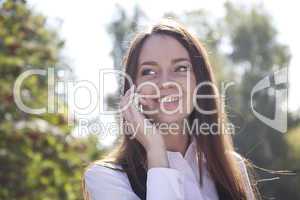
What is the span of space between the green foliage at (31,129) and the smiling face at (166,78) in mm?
1891

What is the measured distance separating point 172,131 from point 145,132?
0.18m

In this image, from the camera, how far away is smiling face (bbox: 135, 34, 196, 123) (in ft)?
6.87

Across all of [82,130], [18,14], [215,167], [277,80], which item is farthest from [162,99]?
[277,80]

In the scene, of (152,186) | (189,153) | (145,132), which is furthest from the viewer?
(189,153)

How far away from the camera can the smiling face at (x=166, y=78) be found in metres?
2.09

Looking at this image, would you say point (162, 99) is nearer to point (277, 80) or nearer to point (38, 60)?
point (38, 60)

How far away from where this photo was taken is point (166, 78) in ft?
6.86

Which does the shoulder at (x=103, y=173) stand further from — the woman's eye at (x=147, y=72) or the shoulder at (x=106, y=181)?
the woman's eye at (x=147, y=72)

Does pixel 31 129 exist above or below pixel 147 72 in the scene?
below

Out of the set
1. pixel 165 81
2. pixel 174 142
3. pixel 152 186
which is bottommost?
pixel 152 186

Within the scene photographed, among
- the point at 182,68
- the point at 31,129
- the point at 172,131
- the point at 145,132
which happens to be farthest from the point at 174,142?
the point at 31,129

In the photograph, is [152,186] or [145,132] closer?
[152,186]

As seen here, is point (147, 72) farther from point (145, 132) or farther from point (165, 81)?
point (145, 132)

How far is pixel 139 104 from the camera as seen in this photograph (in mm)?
2188
